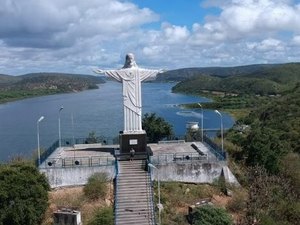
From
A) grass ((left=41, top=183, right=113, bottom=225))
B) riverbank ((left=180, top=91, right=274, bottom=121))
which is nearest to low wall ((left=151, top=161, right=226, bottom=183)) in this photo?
grass ((left=41, top=183, right=113, bottom=225))

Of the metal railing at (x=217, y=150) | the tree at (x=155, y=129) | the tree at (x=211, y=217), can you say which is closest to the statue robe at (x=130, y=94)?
the metal railing at (x=217, y=150)

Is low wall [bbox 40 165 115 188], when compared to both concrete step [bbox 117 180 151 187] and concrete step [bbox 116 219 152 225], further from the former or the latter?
concrete step [bbox 116 219 152 225]

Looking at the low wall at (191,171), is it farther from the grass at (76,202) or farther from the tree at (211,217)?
the tree at (211,217)

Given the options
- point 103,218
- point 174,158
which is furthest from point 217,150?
point 103,218

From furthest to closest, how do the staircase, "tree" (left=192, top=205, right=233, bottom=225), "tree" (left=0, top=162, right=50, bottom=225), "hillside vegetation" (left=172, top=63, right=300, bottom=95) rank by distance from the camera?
"hillside vegetation" (left=172, top=63, right=300, bottom=95), the staircase, "tree" (left=0, top=162, right=50, bottom=225), "tree" (left=192, top=205, right=233, bottom=225)

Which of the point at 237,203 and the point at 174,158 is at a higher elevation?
the point at 174,158

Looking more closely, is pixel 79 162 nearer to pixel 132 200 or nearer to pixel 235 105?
pixel 132 200
